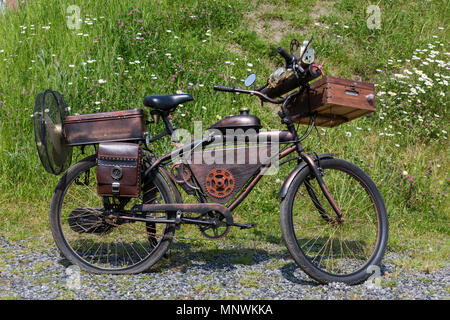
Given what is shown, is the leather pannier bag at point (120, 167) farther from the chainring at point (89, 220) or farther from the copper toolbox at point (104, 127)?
the chainring at point (89, 220)

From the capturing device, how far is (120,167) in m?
4.14

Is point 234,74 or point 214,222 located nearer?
point 214,222

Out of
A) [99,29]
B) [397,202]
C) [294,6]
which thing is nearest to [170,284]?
[397,202]

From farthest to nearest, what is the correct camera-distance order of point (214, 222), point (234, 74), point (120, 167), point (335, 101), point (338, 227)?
point (234, 74) → point (338, 227) → point (214, 222) → point (120, 167) → point (335, 101)

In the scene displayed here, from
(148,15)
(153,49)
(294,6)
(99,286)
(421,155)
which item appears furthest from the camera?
(294,6)

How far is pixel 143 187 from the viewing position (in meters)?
4.36

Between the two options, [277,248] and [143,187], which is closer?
[143,187]

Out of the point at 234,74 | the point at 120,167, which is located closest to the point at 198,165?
the point at 120,167

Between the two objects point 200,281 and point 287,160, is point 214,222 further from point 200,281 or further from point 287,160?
point 287,160

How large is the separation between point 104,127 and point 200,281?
146 cm

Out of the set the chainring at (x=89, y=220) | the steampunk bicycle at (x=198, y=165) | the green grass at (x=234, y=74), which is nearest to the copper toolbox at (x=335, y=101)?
the steampunk bicycle at (x=198, y=165)

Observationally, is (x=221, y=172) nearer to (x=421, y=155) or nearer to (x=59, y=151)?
(x=59, y=151)

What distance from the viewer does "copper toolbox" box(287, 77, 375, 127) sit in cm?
402

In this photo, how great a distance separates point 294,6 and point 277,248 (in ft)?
16.8
